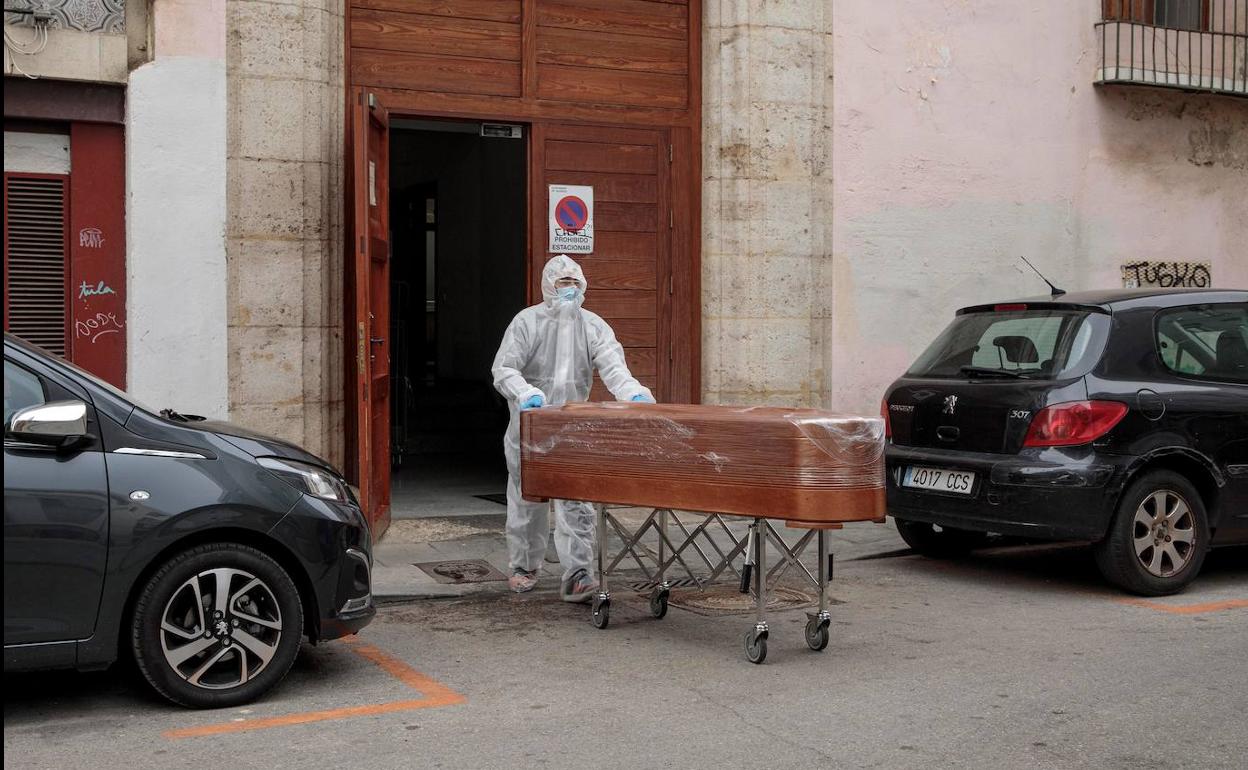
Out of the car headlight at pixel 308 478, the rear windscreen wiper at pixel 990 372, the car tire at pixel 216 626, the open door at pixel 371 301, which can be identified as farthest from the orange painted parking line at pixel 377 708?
the rear windscreen wiper at pixel 990 372

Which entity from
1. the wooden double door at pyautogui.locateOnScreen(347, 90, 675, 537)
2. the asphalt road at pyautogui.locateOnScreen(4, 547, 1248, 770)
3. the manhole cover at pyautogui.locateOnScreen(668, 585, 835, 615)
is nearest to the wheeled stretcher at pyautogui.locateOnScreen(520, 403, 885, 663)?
the manhole cover at pyautogui.locateOnScreen(668, 585, 835, 615)

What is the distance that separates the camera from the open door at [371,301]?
8367 millimetres

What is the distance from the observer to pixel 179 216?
29.4 ft

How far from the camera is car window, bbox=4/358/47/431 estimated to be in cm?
486

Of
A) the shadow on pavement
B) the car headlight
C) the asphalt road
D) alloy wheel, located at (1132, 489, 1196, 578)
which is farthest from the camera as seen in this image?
the shadow on pavement

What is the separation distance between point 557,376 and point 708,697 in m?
2.66

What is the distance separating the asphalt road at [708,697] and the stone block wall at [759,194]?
383 centimetres

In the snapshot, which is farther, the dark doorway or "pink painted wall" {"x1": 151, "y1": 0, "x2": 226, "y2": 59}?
the dark doorway

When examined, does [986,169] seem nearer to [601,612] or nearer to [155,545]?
[601,612]

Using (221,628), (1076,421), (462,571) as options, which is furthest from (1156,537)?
(221,628)

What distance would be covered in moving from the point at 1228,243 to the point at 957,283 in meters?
3.28

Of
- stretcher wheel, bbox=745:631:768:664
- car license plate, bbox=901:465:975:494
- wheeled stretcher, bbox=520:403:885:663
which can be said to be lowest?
stretcher wheel, bbox=745:631:768:664

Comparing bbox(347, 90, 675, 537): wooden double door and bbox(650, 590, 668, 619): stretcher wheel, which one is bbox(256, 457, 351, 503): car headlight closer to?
bbox(650, 590, 668, 619): stretcher wheel

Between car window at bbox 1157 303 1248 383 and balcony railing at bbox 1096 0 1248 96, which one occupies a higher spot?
balcony railing at bbox 1096 0 1248 96
